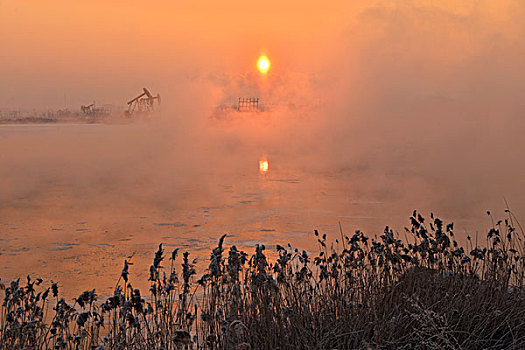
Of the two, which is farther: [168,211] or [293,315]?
[168,211]

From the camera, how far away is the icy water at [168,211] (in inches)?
370

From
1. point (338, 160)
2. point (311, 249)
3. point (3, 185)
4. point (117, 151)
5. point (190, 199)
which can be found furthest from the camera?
point (117, 151)

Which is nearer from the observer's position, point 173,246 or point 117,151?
point 173,246

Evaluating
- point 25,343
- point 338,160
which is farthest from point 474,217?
point 338,160

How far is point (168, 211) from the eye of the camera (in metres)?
14.0

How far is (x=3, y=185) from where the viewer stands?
65.3 feet

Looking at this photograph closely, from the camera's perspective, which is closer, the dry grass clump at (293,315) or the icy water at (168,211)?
the dry grass clump at (293,315)

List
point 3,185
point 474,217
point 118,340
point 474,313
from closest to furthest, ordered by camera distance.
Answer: point 118,340
point 474,313
point 474,217
point 3,185

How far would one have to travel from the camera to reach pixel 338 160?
32.2 meters

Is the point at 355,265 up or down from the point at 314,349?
up

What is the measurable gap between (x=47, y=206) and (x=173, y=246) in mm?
6292

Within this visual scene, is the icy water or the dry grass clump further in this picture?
the icy water

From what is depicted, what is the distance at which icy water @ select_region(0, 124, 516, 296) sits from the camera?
9406 mm

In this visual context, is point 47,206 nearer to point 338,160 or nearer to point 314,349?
point 314,349
